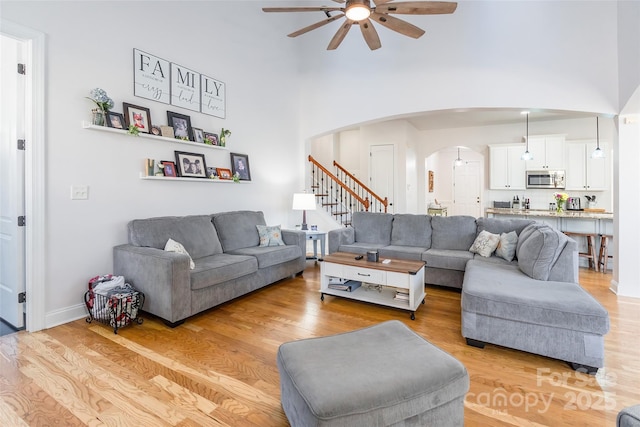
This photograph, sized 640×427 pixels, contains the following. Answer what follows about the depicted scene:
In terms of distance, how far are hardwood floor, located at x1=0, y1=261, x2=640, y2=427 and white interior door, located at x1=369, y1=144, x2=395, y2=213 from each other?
A: 466cm

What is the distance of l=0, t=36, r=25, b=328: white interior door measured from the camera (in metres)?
2.61

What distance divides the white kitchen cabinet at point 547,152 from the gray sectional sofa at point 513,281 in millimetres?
3677

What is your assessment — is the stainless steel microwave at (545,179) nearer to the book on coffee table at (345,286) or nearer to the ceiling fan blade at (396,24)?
the ceiling fan blade at (396,24)

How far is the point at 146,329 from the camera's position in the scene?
267cm

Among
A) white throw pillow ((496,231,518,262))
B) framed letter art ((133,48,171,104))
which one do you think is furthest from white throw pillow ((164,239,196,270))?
white throw pillow ((496,231,518,262))

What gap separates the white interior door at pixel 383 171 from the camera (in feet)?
24.2

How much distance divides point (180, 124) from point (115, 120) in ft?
2.55

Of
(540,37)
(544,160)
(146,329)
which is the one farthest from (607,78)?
(146,329)

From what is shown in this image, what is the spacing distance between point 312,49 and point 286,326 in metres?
5.08

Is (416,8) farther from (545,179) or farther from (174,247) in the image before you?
(545,179)

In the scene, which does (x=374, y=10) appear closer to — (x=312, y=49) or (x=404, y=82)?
(x=404, y=82)

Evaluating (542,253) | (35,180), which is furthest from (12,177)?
(542,253)

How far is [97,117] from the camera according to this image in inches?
116

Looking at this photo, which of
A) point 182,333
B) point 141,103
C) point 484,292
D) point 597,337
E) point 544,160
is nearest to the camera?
point 597,337
